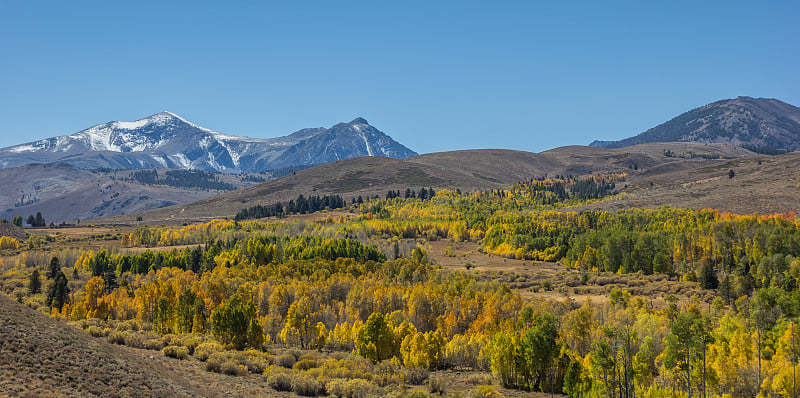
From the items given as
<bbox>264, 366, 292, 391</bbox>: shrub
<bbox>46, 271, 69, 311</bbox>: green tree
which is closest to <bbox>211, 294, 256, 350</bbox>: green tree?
<bbox>264, 366, 292, 391</bbox>: shrub

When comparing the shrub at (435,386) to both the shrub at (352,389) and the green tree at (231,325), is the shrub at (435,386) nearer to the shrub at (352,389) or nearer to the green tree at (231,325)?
the shrub at (352,389)

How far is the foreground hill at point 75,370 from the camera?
42000 millimetres

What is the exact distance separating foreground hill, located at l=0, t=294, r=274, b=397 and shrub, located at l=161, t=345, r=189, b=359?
7.09 meters

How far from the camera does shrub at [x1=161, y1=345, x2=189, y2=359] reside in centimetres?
6738

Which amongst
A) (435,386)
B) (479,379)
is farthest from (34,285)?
(479,379)

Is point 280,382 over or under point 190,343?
under

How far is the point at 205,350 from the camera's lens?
69.4 metres

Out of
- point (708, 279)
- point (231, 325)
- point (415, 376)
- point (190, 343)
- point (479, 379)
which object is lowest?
point (479, 379)

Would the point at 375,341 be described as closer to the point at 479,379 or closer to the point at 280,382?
the point at 479,379

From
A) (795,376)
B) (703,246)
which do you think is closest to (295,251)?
(703,246)

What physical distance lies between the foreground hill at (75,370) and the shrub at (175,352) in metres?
7.09

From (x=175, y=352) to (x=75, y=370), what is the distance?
74.5ft

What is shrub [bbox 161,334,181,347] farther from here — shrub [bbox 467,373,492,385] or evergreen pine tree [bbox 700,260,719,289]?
evergreen pine tree [bbox 700,260,719,289]

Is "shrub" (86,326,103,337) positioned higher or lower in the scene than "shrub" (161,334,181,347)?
higher
